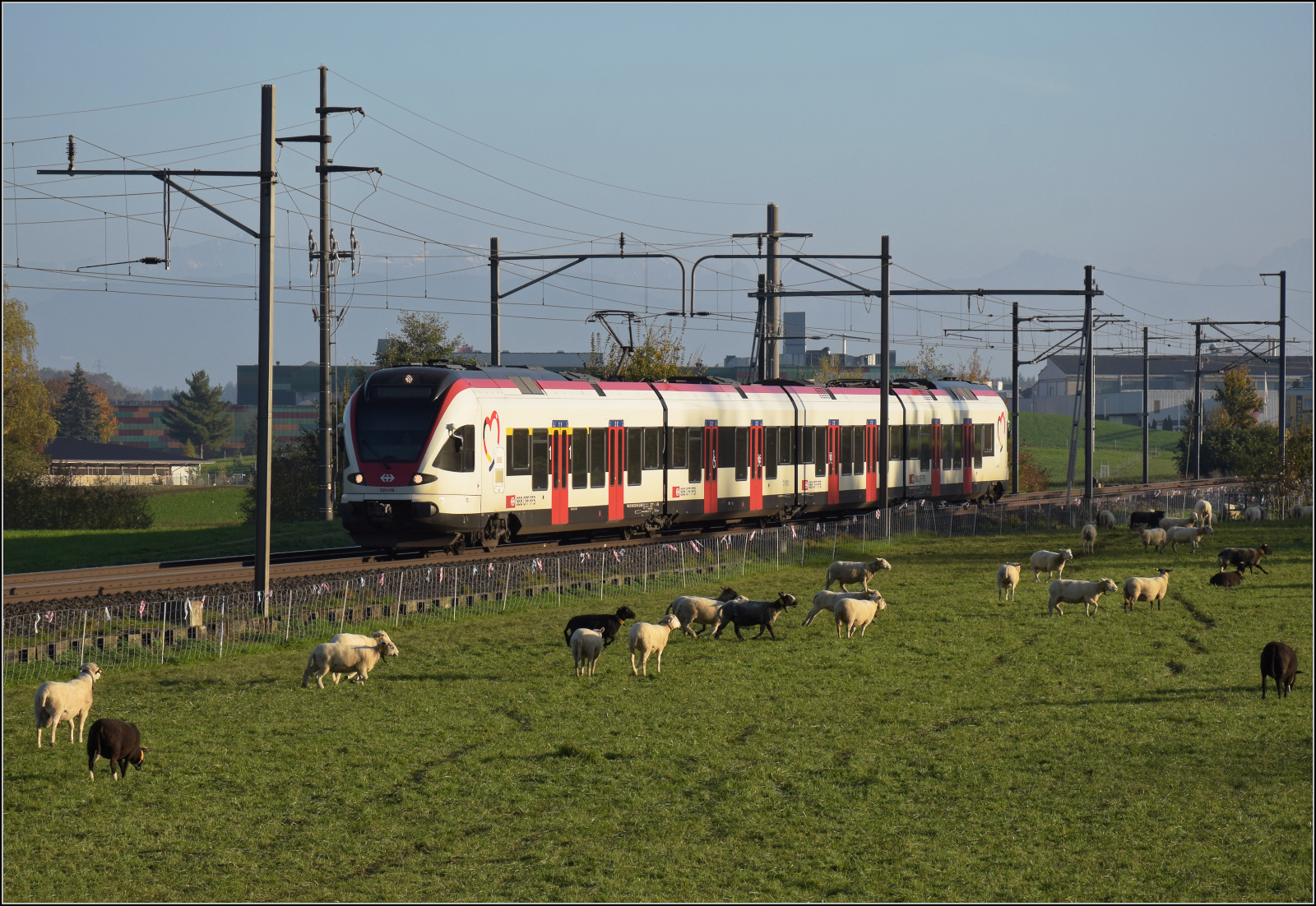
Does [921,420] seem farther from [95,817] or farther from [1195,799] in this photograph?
[95,817]

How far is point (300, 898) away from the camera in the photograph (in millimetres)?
11016

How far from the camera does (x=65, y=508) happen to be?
53906 millimetres

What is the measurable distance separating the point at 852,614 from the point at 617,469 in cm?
1308

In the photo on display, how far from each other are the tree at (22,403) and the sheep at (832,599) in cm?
4129

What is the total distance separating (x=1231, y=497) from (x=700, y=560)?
34.0m

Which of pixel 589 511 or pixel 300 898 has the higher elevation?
pixel 589 511

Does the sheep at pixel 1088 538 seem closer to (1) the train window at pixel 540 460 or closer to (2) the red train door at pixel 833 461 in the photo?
(2) the red train door at pixel 833 461

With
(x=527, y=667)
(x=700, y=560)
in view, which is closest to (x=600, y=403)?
(x=700, y=560)

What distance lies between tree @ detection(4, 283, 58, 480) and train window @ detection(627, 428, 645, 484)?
30997 millimetres

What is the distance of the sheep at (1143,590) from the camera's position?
26.8 m

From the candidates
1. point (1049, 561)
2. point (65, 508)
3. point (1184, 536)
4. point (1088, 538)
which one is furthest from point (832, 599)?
point (65, 508)

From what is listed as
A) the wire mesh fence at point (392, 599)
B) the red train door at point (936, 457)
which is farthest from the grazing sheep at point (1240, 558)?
the red train door at point (936, 457)

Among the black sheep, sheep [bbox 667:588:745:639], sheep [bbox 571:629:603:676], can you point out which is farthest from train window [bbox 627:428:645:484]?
sheep [bbox 571:629:603:676]

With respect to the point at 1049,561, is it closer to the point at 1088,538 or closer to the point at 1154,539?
the point at 1088,538
